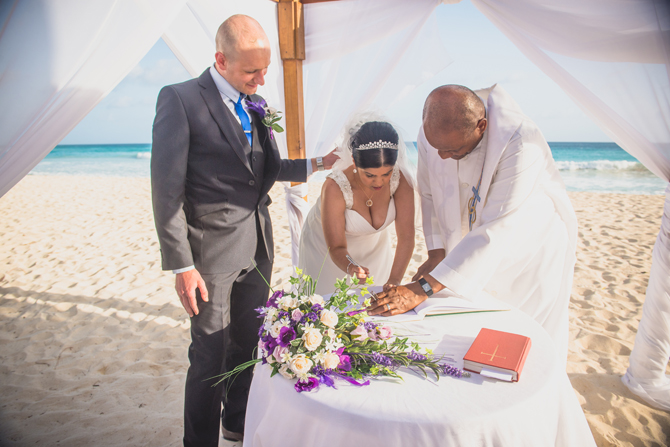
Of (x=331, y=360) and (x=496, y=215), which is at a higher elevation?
(x=496, y=215)

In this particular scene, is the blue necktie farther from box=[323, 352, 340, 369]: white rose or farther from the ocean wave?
the ocean wave

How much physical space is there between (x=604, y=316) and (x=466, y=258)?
283cm

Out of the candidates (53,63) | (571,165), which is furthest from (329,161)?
(571,165)

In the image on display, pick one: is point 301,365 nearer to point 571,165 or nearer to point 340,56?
point 340,56

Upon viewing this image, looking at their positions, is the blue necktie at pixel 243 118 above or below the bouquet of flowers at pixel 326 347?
above

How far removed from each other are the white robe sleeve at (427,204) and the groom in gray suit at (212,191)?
1.04m

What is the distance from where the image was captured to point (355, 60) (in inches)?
141

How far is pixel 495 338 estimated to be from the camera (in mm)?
1547

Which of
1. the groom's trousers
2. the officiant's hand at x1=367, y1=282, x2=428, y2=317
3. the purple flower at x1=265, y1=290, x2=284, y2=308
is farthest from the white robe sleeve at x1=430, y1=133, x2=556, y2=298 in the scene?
the groom's trousers

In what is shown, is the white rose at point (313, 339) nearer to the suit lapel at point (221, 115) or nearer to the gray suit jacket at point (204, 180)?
the gray suit jacket at point (204, 180)

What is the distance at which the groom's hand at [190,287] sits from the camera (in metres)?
1.95

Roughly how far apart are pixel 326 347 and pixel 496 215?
1.26 meters

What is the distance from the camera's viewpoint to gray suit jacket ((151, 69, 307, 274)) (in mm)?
1879

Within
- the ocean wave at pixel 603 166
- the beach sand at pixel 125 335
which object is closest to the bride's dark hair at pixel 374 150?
the beach sand at pixel 125 335
